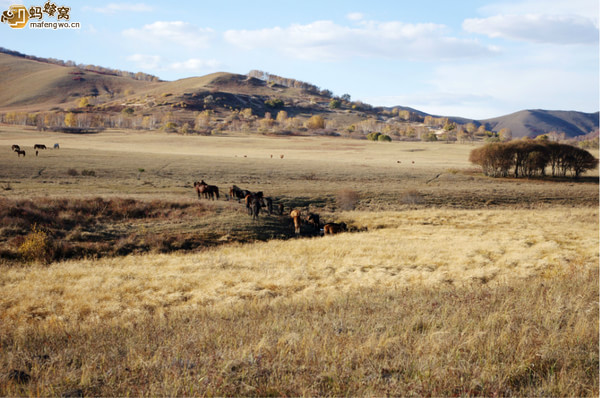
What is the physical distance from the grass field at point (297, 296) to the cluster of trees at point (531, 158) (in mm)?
18610

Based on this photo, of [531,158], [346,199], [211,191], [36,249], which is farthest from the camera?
[531,158]

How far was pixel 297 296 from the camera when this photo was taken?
12.3 meters

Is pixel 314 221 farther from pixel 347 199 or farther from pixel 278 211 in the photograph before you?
pixel 347 199

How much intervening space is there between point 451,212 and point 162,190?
91.5 feet

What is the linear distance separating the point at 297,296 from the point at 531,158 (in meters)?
61.3

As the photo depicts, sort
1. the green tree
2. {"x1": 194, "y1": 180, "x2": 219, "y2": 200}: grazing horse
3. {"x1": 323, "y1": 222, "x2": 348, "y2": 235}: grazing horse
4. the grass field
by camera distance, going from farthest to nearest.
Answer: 1. the green tree
2. {"x1": 194, "y1": 180, "x2": 219, "y2": 200}: grazing horse
3. {"x1": 323, "y1": 222, "x2": 348, "y2": 235}: grazing horse
4. the grass field

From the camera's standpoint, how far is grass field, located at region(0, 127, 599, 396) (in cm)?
468

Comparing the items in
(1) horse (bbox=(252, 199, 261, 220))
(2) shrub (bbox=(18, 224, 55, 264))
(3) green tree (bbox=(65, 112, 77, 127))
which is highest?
(3) green tree (bbox=(65, 112, 77, 127))

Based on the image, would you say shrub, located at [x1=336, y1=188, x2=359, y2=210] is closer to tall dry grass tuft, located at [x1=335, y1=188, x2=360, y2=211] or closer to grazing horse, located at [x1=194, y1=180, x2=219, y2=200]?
tall dry grass tuft, located at [x1=335, y1=188, x2=360, y2=211]

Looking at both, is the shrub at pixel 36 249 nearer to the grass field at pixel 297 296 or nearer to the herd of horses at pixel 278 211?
the grass field at pixel 297 296

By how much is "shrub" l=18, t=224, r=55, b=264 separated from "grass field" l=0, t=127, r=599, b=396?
0.99 meters

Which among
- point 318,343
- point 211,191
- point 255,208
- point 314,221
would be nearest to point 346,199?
point 314,221

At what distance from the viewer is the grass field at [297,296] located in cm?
468

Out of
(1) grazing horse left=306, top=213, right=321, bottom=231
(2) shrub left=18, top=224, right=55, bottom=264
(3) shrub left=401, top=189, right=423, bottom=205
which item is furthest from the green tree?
(2) shrub left=18, top=224, right=55, bottom=264
